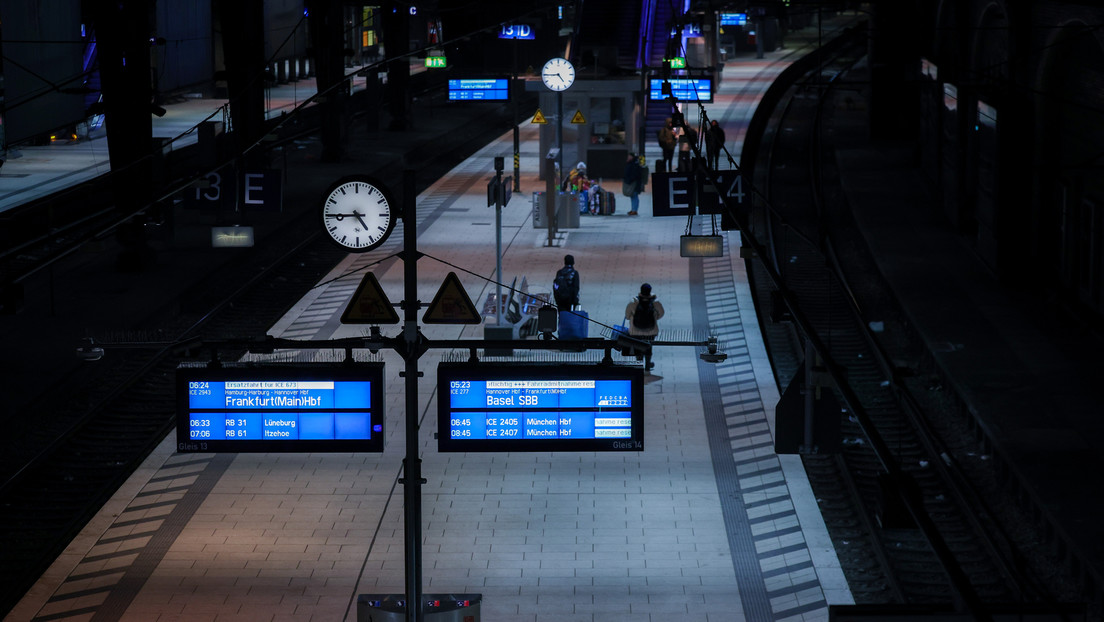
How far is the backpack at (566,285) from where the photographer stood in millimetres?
21031

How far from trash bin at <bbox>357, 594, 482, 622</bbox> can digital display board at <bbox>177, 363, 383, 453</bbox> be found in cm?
143

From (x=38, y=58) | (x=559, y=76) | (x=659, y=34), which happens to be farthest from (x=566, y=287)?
(x=659, y=34)

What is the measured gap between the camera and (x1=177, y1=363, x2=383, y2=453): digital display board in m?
11.3

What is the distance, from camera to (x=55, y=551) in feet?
47.5

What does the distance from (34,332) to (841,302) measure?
550 inches

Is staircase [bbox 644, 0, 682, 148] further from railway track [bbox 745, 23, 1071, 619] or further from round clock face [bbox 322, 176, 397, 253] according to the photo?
round clock face [bbox 322, 176, 397, 253]

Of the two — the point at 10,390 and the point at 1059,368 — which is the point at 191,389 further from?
the point at 1059,368

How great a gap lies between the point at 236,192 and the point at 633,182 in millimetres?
14358

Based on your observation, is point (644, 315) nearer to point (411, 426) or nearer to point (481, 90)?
point (411, 426)

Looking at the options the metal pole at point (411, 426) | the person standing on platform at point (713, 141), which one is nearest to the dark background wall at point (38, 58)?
the person standing on platform at point (713, 141)

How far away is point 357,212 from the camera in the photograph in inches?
473

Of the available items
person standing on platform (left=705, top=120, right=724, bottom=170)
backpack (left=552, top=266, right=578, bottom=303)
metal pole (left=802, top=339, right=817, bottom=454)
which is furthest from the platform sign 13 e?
metal pole (left=802, top=339, right=817, bottom=454)

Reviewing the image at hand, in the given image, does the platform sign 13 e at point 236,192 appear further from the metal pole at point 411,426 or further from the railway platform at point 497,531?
the metal pole at point 411,426

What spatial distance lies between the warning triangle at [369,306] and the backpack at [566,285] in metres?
10.1
